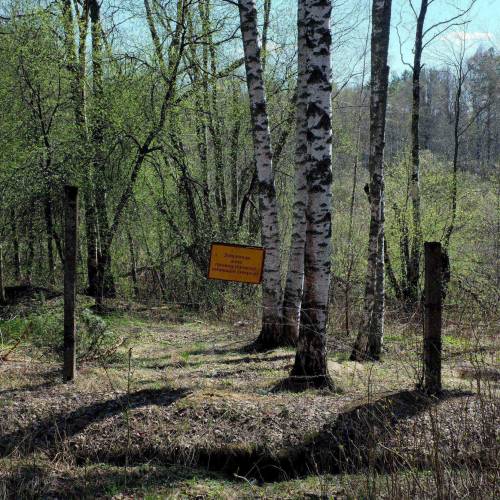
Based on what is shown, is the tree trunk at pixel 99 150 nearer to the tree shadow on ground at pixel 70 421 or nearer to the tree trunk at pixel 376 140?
the tree trunk at pixel 376 140

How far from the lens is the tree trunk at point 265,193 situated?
8930 mm

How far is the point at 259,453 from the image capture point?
4.83m

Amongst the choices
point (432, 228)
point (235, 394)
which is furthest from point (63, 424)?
point (432, 228)

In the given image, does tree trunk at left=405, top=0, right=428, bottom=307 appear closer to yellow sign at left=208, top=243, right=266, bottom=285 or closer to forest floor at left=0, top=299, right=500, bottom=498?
yellow sign at left=208, top=243, right=266, bottom=285

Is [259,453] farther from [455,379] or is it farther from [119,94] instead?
[119,94]

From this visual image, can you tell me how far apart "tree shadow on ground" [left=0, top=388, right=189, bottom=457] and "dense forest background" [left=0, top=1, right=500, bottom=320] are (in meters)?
5.43

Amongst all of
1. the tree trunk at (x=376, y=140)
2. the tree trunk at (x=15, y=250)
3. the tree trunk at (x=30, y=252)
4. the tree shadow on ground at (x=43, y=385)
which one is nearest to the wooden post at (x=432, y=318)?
the tree trunk at (x=376, y=140)

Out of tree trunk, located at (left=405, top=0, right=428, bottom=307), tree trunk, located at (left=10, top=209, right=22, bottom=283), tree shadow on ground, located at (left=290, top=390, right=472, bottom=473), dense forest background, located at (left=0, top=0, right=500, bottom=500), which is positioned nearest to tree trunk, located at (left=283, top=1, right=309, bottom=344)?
dense forest background, located at (left=0, top=0, right=500, bottom=500)

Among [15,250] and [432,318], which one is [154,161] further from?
[432,318]

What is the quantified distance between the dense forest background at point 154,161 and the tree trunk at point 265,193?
1.79m

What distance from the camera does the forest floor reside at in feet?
12.8

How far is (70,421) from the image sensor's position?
5172 mm

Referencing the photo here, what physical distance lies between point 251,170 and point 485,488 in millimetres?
15850

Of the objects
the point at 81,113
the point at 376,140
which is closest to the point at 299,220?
the point at 376,140
